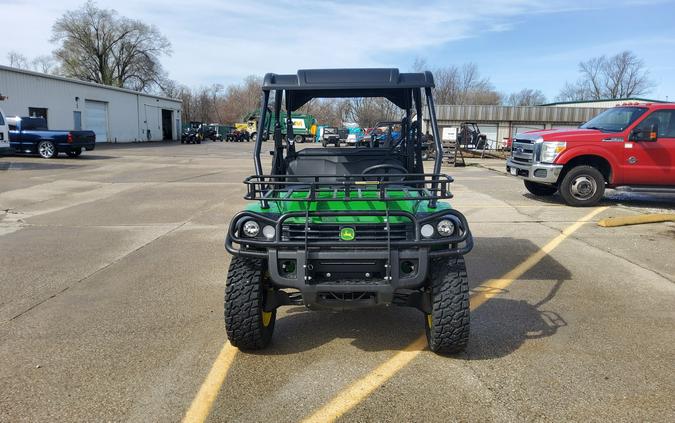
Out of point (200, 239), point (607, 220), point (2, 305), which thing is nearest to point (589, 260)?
point (607, 220)

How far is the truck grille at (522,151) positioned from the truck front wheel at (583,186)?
3.29 ft

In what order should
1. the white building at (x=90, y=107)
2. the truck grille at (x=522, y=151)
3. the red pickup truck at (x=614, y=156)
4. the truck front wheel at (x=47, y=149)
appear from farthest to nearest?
1. the white building at (x=90, y=107)
2. the truck front wheel at (x=47, y=149)
3. the truck grille at (x=522, y=151)
4. the red pickup truck at (x=614, y=156)

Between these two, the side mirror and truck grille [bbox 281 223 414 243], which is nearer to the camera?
truck grille [bbox 281 223 414 243]

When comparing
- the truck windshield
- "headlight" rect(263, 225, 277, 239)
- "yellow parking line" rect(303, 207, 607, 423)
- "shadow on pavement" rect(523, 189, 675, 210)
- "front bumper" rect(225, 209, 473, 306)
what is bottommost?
"yellow parking line" rect(303, 207, 607, 423)

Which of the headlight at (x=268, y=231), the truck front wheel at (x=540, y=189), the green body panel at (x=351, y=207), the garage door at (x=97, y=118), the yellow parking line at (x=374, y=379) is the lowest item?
the yellow parking line at (x=374, y=379)

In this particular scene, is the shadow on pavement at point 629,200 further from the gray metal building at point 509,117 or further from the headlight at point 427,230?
the gray metal building at point 509,117

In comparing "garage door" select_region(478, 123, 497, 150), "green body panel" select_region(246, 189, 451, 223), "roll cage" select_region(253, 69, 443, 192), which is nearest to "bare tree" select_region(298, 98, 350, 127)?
"roll cage" select_region(253, 69, 443, 192)

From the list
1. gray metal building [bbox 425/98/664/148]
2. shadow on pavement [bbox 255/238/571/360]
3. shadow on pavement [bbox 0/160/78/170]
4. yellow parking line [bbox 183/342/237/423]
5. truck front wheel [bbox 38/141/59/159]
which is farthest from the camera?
gray metal building [bbox 425/98/664/148]

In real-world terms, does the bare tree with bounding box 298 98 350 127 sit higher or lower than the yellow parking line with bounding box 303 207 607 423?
higher

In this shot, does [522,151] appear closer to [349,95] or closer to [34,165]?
[349,95]

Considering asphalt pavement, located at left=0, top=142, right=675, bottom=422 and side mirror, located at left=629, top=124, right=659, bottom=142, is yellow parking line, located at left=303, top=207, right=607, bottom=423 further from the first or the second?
side mirror, located at left=629, top=124, right=659, bottom=142

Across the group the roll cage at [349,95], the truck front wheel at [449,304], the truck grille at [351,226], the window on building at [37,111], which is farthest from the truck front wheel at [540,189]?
the window on building at [37,111]

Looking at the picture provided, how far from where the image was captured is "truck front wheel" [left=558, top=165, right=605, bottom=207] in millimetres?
11086

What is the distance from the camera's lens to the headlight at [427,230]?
12.0 ft
